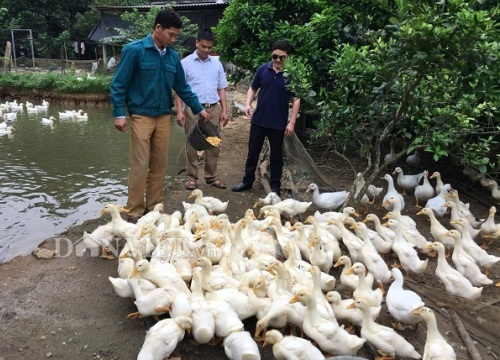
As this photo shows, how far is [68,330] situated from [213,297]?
3.62 ft

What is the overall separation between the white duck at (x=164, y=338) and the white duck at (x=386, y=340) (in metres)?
1.21

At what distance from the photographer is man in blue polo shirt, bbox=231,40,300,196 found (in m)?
5.57

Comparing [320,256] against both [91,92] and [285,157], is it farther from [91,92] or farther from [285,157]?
[91,92]

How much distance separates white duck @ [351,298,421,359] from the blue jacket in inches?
118

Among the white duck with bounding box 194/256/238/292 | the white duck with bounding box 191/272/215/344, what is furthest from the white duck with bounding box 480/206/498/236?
the white duck with bounding box 191/272/215/344

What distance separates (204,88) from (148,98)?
59.4 inches

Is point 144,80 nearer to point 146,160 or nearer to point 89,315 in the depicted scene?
point 146,160

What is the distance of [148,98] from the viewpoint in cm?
466

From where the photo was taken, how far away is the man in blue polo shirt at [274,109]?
5.57 metres

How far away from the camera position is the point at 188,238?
13.7ft

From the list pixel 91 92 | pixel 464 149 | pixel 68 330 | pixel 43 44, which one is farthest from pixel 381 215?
pixel 43 44

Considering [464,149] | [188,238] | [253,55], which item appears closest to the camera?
[188,238]

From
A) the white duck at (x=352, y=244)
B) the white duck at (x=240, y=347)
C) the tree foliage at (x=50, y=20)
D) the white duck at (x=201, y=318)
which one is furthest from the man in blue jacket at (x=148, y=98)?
the tree foliage at (x=50, y=20)

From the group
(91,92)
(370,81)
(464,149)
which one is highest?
(370,81)
